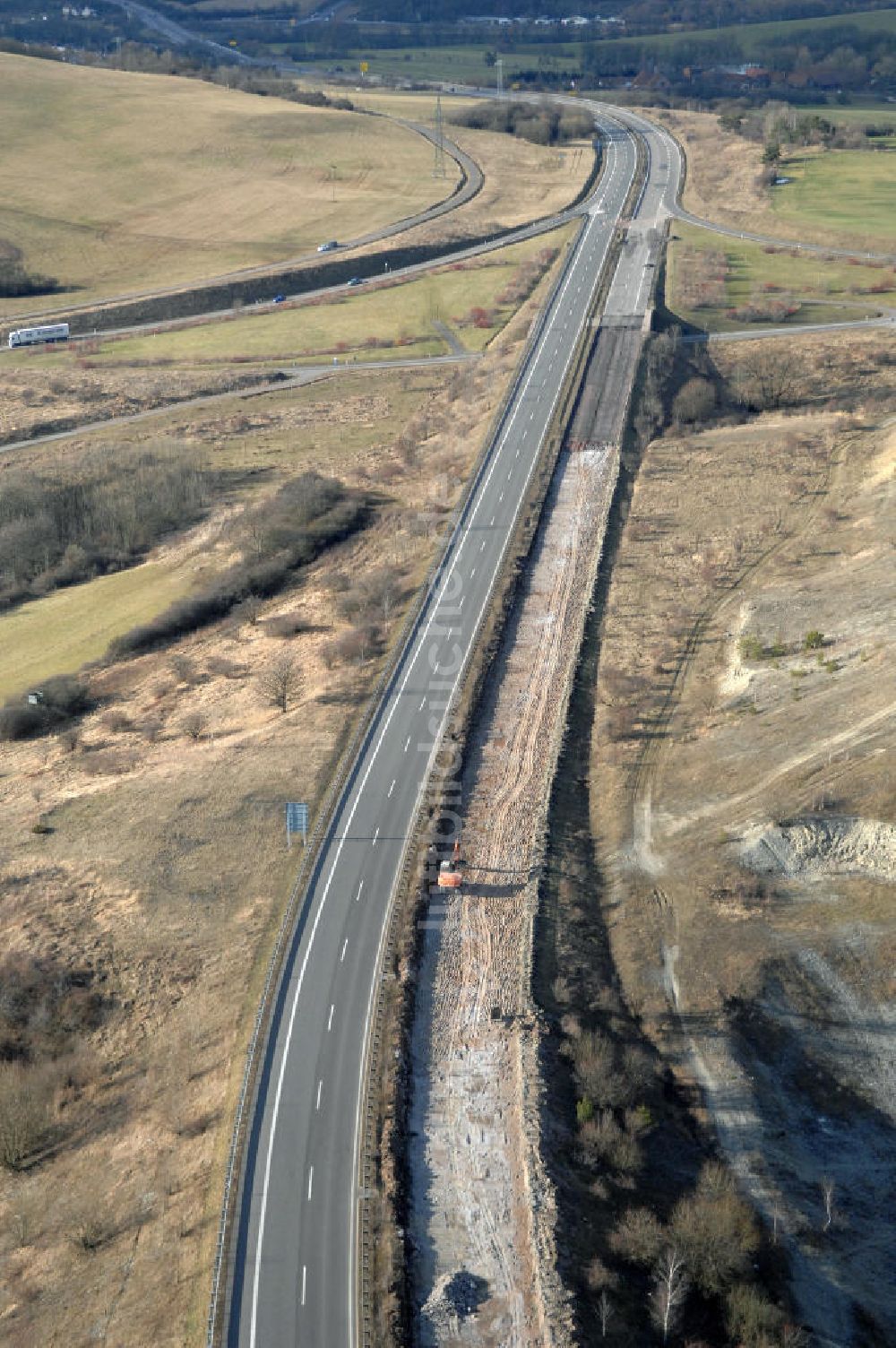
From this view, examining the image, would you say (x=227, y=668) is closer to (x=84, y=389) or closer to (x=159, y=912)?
(x=159, y=912)

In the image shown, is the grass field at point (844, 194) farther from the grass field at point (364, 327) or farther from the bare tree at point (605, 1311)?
the bare tree at point (605, 1311)

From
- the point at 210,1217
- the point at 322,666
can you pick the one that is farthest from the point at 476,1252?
the point at 322,666

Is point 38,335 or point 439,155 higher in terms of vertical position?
point 439,155

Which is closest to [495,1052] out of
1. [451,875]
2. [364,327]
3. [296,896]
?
[451,875]

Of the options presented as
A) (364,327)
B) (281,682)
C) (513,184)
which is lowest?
(281,682)

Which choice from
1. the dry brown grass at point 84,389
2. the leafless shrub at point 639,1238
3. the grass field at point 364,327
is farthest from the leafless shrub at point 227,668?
the grass field at point 364,327

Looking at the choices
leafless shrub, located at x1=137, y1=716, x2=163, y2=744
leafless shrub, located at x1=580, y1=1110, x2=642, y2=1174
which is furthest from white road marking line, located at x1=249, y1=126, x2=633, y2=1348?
leafless shrub, located at x1=137, y1=716, x2=163, y2=744
